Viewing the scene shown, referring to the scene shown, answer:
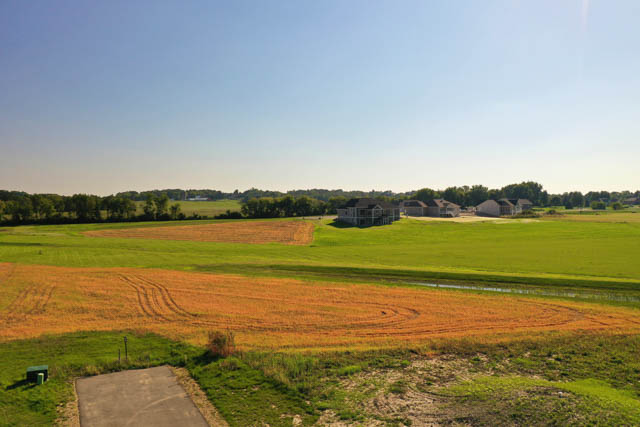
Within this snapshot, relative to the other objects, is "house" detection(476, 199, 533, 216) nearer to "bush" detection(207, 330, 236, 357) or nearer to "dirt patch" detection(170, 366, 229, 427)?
"bush" detection(207, 330, 236, 357)

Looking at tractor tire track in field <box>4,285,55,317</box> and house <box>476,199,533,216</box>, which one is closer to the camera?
tractor tire track in field <box>4,285,55,317</box>

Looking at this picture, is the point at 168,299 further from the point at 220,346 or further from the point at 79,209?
the point at 79,209

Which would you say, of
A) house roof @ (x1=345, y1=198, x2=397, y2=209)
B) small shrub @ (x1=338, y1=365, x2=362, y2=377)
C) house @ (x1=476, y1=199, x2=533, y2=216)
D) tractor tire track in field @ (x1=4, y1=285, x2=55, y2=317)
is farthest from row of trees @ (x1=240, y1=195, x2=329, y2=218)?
small shrub @ (x1=338, y1=365, x2=362, y2=377)

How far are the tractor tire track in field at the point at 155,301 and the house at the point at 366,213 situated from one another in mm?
75310

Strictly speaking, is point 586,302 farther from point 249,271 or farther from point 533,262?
point 249,271

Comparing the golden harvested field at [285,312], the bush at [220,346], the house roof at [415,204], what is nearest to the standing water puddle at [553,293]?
the golden harvested field at [285,312]

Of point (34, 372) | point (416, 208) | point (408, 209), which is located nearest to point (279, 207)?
point (408, 209)

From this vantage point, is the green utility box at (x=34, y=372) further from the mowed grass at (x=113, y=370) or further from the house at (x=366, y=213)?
the house at (x=366, y=213)

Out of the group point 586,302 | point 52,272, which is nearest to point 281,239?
point 52,272

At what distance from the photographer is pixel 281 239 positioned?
7438 centimetres

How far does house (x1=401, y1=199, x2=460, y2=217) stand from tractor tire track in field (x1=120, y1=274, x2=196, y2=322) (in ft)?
405

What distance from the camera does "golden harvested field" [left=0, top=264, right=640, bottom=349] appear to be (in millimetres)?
21469

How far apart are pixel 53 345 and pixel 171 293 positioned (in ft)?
37.9

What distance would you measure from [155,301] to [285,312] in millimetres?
11046
